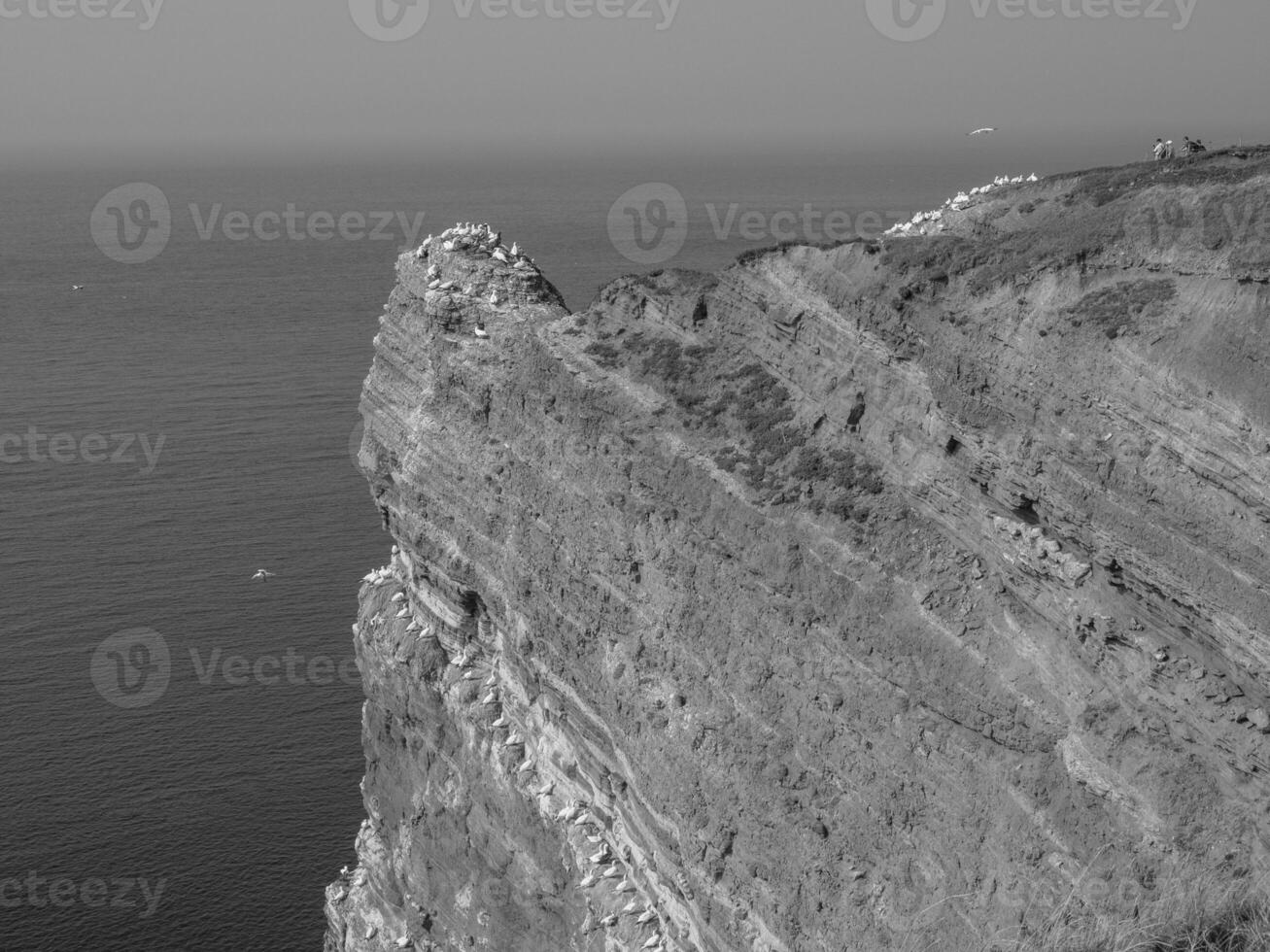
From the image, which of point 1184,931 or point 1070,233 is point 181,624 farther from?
point 1184,931

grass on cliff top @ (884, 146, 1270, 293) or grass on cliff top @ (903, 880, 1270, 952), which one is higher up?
grass on cliff top @ (884, 146, 1270, 293)

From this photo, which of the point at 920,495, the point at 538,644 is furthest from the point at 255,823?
the point at 920,495

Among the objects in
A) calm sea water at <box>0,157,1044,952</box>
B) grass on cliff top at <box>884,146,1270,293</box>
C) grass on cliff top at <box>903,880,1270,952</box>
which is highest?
grass on cliff top at <box>884,146,1270,293</box>

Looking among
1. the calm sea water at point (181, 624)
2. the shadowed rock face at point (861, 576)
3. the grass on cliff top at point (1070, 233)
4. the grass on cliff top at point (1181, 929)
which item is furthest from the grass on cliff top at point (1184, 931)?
the calm sea water at point (181, 624)

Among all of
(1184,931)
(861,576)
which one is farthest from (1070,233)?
(1184,931)

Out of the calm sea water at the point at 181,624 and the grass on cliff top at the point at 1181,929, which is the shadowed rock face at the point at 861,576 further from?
the calm sea water at the point at 181,624

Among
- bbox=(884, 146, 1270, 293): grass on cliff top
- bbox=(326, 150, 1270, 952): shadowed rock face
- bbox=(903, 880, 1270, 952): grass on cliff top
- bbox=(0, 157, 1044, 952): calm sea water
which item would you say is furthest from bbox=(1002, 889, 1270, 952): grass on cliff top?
bbox=(0, 157, 1044, 952): calm sea water

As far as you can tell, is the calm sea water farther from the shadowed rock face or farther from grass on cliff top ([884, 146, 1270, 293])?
grass on cliff top ([884, 146, 1270, 293])
